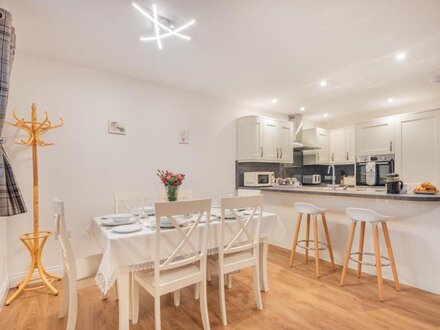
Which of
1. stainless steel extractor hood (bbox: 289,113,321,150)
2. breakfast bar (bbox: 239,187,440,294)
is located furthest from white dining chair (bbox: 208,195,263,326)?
stainless steel extractor hood (bbox: 289,113,321,150)

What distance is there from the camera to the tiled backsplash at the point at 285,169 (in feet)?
14.5

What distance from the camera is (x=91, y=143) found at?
2.90m

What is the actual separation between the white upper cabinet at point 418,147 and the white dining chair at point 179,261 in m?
3.86

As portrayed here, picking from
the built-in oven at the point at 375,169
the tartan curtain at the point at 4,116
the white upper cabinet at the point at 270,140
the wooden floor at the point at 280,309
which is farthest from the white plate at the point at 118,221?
the built-in oven at the point at 375,169

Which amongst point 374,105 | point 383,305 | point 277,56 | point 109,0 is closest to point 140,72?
point 109,0

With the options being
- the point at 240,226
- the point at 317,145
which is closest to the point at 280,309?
the point at 240,226

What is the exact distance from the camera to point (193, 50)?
2.46 m

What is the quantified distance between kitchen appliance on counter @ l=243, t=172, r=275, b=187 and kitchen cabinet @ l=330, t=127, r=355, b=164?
78.7 inches

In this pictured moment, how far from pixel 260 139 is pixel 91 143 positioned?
8.75ft

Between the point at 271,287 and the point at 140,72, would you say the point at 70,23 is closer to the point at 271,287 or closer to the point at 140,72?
the point at 140,72

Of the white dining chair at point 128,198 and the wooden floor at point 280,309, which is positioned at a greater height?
the white dining chair at point 128,198

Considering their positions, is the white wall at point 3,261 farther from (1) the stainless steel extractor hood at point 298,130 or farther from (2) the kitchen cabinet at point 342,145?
(2) the kitchen cabinet at point 342,145

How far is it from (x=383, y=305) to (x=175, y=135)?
308cm

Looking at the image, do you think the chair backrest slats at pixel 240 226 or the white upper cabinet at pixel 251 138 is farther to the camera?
the white upper cabinet at pixel 251 138
